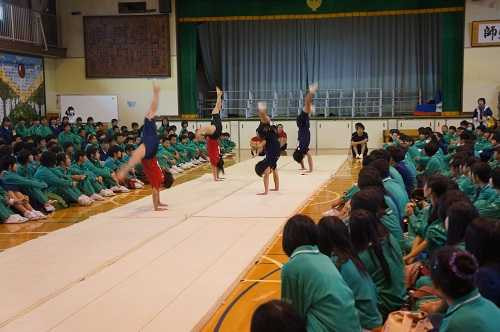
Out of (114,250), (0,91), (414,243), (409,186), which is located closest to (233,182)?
(409,186)

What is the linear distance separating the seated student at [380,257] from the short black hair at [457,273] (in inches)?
38.1

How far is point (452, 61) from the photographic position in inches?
749

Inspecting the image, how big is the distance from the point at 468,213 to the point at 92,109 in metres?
18.2

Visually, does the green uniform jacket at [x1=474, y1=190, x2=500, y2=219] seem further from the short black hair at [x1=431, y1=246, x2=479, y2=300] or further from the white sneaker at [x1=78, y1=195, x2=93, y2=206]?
the white sneaker at [x1=78, y1=195, x2=93, y2=206]

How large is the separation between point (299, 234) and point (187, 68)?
696 inches

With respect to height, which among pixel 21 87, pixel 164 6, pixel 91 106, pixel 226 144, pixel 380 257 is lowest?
pixel 226 144

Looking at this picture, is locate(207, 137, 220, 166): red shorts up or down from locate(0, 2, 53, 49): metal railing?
down

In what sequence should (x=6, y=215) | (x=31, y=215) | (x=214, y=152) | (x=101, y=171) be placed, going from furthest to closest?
(x=214, y=152) → (x=101, y=171) → (x=31, y=215) → (x=6, y=215)

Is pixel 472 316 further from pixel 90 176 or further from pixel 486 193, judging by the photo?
pixel 90 176

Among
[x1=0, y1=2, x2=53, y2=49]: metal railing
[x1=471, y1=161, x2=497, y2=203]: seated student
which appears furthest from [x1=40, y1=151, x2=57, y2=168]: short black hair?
[x1=0, y1=2, x2=53, y2=49]: metal railing

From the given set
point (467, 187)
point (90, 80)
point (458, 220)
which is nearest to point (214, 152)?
point (467, 187)

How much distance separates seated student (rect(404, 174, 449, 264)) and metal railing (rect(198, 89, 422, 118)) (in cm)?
1598

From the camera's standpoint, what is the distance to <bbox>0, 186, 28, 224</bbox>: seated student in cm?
829

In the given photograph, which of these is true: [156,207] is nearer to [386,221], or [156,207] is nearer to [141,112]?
[386,221]
